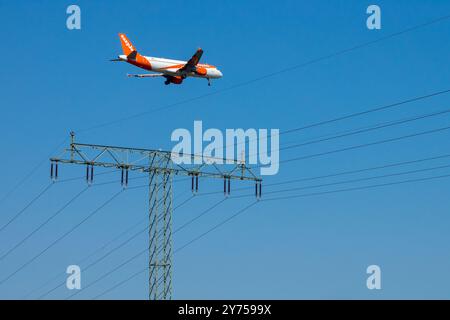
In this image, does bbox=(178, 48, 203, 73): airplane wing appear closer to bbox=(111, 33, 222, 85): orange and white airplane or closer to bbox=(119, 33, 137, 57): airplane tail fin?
bbox=(111, 33, 222, 85): orange and white airplane

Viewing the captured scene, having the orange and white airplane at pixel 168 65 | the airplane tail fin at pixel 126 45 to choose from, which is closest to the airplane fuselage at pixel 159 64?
the orange and white airplane at pixel 168 65

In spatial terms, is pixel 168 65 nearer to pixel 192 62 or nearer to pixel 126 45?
pixel 192 62

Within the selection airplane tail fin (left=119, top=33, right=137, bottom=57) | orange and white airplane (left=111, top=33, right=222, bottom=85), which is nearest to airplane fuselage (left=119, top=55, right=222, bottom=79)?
orange and white airplane (left=111, top=33, right=222, bottom=85)

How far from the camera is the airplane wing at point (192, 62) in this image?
11750 centimetres

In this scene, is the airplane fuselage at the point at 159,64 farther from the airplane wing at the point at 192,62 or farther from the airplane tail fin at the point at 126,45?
the airplane tail fin at the point at 126,45

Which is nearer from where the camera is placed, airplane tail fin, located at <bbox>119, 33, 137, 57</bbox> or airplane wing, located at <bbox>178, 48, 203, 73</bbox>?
airplane wing, located at <bbox>178, 48, 203, 73</bbox>

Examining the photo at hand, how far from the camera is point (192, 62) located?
118500mm

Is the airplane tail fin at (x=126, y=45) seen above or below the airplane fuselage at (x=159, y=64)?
above

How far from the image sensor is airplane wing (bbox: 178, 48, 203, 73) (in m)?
118

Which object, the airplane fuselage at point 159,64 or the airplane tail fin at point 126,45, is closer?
the airplane fuselage at point 159,64

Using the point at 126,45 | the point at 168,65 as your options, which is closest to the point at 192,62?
the point at 168,65
